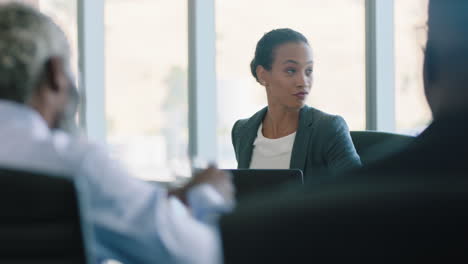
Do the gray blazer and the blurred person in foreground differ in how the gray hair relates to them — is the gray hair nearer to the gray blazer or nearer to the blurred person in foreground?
the blurred person in foreground

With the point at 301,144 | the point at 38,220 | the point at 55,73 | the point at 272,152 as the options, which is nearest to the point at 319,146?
the point at 301,144

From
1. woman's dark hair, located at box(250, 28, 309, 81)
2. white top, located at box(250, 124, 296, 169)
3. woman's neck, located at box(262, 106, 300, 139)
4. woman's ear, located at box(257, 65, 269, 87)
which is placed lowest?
white top, located at box(250, 124, 296, 169)

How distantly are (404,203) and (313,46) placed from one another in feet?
13.9

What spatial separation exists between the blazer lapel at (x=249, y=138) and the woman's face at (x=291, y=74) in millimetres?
119

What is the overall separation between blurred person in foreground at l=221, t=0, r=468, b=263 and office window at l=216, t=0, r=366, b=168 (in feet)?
13.6

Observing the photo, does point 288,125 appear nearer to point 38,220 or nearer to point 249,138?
point 249,138

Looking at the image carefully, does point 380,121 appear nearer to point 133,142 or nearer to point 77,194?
point 133,142

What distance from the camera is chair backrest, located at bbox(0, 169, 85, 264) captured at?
720 mm

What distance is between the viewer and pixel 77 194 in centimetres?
73

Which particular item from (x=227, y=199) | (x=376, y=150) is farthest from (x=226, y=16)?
(x=376, y=150)

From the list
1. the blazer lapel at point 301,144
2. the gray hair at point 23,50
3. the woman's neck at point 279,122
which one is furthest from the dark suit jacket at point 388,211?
the woman's neck at point 279,122

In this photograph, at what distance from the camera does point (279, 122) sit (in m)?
2.88

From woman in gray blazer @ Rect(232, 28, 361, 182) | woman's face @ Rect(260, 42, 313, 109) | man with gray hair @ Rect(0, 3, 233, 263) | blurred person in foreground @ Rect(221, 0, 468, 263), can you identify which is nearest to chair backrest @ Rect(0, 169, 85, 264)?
man with gray hair @ Rect(0, 3, 233, 263)

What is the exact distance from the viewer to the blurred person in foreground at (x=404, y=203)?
396mm
